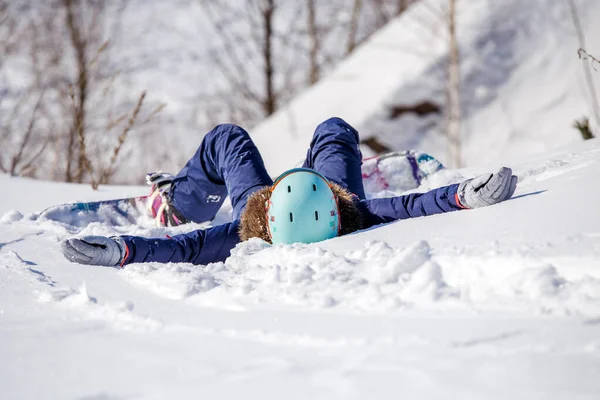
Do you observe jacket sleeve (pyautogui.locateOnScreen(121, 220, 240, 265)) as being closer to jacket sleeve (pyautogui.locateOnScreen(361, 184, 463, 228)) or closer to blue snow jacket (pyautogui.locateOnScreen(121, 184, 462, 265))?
blue snow jacket (pyautogui.locateOnScreen(121, 184, 462, 265))

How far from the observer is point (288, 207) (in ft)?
7.31

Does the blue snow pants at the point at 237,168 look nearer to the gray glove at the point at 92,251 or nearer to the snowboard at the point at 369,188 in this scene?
the snowboard at the point at 369,188

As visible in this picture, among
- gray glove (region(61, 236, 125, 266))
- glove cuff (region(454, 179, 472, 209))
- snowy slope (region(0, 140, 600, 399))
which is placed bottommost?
snowy slope (region(0, 140, 600, 399))

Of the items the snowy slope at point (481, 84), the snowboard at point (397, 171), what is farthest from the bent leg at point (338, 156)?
the snowy slope at point (481, 84)

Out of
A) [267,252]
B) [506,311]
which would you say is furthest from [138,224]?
[506,311]

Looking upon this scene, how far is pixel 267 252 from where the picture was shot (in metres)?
2.03

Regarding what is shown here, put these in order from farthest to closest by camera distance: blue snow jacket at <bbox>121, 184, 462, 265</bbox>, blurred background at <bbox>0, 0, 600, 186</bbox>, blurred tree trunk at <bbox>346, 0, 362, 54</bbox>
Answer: blurred tree trunk at <bbox>346, 0, 362, 54</bbox> < blurred background at <bbox>0, 0, 600, 186</bbox> < blue snow jacket at <bbox>121, 184, 462, 265</bbox>

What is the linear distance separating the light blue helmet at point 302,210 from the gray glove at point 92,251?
0.57m

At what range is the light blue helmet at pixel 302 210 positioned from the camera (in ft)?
7.30

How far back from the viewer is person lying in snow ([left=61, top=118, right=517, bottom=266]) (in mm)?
2143

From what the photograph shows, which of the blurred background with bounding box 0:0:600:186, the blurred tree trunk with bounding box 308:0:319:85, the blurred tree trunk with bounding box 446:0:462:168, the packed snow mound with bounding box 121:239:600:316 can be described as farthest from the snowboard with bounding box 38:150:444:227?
the blurred tree trunk with bounding box 308:0:319:85

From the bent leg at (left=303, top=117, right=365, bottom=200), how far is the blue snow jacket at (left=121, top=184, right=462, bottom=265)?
1.21ft

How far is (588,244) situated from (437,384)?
2.27 feet

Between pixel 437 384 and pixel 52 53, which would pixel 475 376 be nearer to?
pixel 437 384
